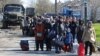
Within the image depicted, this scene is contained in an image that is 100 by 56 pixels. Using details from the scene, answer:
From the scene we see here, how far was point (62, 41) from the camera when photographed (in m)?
22.3

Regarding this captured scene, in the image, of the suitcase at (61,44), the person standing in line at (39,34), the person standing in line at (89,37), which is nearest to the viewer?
the person standing in line at (89,37)

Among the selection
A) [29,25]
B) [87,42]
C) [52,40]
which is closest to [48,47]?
[52,40]

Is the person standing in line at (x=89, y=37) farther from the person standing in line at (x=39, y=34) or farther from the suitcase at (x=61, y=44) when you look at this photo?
the person standing in line at (x=39, y=34)

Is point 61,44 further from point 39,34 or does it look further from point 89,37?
point 89,37

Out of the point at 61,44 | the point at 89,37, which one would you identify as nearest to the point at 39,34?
the point at 61,44

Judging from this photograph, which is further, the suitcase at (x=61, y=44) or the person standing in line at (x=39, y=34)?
the person standing in line at (x=39, y=34)

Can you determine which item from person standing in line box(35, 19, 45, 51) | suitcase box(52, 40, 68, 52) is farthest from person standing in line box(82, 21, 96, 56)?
person standing in line box(35, 19, 45, 51)

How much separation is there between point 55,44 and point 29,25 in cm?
1688

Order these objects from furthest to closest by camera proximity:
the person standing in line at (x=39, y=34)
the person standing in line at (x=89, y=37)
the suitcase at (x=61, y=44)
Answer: the person standing in line at (x=39, y=34)
the suitcase at (x=61, y=44)
the person standing in line at (x=89, y=37)

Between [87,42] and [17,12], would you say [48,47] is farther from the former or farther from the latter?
[17,12]

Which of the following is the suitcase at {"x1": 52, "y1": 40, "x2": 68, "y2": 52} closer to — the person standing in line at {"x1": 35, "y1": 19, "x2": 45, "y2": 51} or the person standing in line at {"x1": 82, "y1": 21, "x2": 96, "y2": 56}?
the person standing in line at {"x1": 35, "y1": 19, "x2": 45, "y2": 51}

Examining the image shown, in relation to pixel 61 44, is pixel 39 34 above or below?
above

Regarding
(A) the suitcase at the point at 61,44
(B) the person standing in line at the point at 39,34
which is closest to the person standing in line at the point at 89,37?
(A) the suitcase at the point at 61,44

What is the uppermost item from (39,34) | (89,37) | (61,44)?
(89,37)
